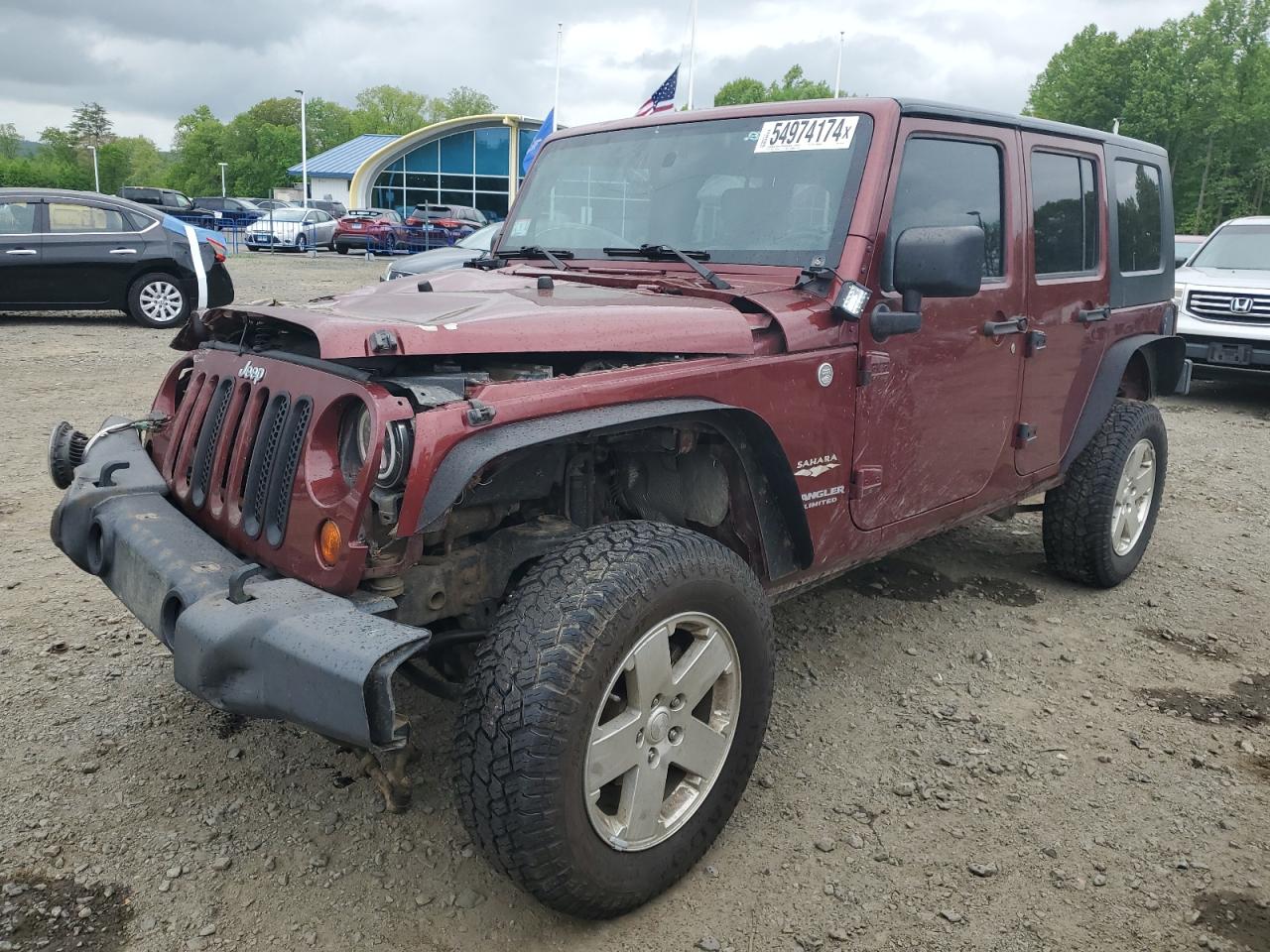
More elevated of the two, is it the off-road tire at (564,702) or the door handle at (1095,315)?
the door handle at (1095,315)

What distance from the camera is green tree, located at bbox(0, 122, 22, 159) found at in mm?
116750

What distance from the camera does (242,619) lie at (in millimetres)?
2031

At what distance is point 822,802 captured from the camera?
9.57 feet

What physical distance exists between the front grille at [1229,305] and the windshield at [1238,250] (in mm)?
803

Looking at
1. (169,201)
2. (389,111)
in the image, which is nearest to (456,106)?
(389,111)

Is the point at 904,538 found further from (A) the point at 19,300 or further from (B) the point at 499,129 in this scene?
(B) the point at 499,129

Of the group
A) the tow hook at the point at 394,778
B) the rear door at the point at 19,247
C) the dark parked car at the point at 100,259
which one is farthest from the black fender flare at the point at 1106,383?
the rear door at the point at 19,247

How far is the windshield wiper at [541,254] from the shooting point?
142 inches

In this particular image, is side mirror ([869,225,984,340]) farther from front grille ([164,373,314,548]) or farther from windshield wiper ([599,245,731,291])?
front grille ([164,373,314,548])

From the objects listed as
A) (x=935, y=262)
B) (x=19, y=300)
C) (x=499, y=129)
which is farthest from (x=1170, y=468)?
(x=499, y=129)

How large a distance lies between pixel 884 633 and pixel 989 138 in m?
1.96

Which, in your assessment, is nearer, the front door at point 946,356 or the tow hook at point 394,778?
the tow hook at point 394,778

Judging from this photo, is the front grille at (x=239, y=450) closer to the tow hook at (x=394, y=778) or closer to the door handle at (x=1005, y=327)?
the tow hook at (x=394, y=778)

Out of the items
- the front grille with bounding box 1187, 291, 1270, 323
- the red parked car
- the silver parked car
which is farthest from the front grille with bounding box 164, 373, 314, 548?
the silver parked car
